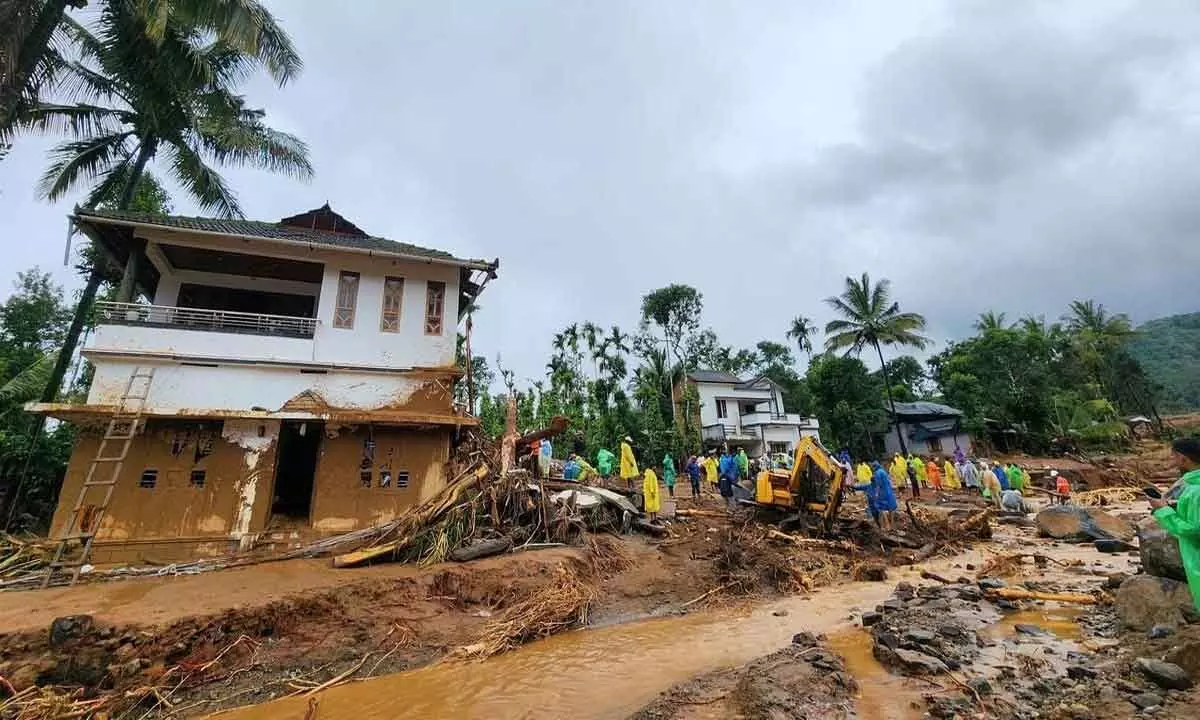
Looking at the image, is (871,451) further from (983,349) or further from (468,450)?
(468,450)

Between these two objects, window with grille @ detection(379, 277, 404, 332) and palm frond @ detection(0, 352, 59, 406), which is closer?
window with grille @ detection(379, 277, 404, 332)

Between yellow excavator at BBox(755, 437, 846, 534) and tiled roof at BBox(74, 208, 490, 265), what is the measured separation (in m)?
9.63

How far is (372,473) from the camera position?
1180 centimetres

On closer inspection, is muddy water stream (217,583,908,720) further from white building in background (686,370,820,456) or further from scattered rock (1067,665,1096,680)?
white building in background (686,370,820,456)

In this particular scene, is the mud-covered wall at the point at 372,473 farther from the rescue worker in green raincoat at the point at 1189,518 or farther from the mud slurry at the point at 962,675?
the rescue worker in green raincoat at the point at 1189,518

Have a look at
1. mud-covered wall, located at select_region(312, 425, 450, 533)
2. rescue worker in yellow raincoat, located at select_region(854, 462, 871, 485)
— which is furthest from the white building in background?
mud-covered wall, located at select_region(312, 425, 450, 533)

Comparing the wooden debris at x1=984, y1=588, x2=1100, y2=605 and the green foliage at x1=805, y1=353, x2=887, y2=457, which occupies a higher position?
the green foliage at x1=805, y1=353, x2=887, y2=457

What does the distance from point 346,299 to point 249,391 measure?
297 centimetres

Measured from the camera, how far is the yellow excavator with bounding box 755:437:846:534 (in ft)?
42.3

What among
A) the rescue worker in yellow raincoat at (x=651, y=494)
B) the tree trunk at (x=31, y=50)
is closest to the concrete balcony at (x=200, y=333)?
the tree trunk at (x=31, y=50)

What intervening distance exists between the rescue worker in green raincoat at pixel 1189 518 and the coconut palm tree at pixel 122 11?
555 inches

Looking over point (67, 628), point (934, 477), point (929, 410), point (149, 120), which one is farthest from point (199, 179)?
point (929, 410)

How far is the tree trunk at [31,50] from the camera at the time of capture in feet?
30.2

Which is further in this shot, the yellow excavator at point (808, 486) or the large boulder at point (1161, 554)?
the yellow excavator at point (808, 486)
